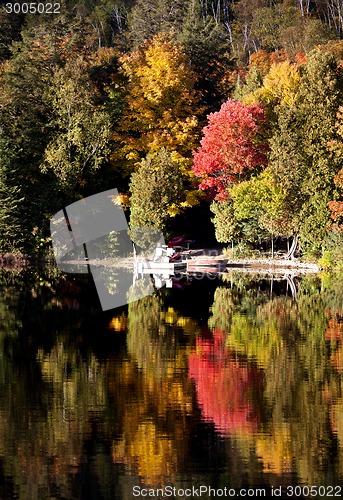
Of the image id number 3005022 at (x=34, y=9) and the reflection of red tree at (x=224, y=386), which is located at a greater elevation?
the image id number 3005022 at (x=34, y=9)

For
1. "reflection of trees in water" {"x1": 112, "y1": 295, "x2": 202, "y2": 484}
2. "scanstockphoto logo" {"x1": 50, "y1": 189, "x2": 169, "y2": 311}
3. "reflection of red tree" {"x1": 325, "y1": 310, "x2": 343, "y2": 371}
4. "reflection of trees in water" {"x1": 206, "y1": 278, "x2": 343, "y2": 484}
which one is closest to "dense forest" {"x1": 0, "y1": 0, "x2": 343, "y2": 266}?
"scanstockphoto logo" {"x1": 50, "y1": 189, "x2": 169, "y2": 311}

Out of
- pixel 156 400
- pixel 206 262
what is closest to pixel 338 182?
pixel 206 262

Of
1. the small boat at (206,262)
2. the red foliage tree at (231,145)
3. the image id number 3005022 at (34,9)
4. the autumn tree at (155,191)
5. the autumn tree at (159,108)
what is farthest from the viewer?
the image id number 3005022 at (34,9)

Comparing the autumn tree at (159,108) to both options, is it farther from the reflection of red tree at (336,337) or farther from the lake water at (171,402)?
the reflection of red tree at (336,337)

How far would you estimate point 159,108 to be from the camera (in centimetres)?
4431

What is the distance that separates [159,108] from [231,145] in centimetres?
561

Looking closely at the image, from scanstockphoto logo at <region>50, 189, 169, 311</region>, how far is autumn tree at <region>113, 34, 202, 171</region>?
241 cm

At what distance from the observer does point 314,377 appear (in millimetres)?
16016

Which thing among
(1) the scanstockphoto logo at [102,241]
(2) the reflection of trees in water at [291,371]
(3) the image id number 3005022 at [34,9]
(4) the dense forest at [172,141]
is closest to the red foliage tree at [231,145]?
(4) the dense forest at [172,141]

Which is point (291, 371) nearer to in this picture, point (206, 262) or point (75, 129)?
point (206, 262)

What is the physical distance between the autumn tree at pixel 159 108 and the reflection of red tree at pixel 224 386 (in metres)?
25.2

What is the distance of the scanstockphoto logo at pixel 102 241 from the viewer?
40.1 metres

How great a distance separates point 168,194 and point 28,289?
39.1ft

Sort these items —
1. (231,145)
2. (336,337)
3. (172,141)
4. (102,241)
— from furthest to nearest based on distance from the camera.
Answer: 1. (172,141)
2. (102,241)
3. (231,145)
4. (336,337)
